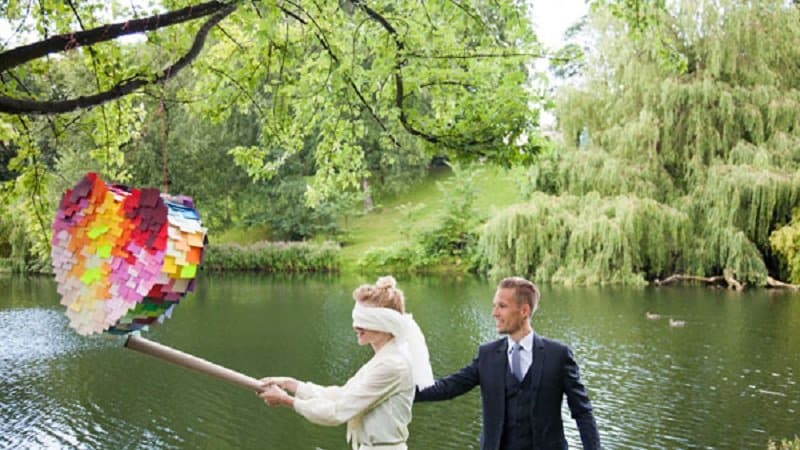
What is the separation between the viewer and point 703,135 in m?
21.4

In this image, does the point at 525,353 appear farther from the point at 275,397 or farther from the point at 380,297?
the point at 275,397

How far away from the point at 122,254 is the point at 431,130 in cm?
409

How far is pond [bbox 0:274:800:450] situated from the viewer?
9320 mm

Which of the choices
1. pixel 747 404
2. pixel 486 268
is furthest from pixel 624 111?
pixel 747 404

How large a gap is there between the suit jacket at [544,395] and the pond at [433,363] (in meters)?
5.82

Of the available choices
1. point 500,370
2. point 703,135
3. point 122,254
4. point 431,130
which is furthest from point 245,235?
point 122,254

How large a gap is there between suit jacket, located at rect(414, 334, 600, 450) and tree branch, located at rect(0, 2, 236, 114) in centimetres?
259

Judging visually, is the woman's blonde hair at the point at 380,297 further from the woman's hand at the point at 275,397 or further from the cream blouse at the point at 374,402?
the woman's hand at the point at 275,397

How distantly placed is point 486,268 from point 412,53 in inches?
870

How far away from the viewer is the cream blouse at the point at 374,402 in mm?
2719

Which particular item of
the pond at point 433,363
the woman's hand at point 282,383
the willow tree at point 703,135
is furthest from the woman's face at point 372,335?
the willow tree at point 703,135

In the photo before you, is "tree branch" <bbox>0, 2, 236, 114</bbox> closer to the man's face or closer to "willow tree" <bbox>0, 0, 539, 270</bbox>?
"willow tree" <bbox>0, 0, 539, 270</bbox>

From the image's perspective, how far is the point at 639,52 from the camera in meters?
22.3

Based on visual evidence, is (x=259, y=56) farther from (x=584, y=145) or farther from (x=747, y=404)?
(x=584, y=145)
